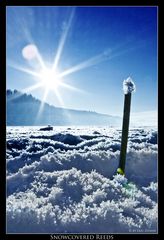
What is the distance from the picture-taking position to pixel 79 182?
411 cm

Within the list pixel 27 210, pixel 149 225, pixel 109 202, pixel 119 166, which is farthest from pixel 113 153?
pixel 27 210

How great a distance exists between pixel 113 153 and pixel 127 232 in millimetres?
902

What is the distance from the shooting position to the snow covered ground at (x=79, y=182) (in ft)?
12.7

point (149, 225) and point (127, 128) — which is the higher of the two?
point (127, 128)

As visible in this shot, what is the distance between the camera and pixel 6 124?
397cm

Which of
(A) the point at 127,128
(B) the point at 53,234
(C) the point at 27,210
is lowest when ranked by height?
(B) the point at 53,234

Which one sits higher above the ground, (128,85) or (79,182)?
(128,85)

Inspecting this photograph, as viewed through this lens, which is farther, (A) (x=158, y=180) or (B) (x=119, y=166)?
(B) (x=119, y=166)
